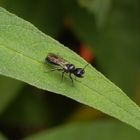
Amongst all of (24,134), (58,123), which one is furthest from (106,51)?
(24,134)

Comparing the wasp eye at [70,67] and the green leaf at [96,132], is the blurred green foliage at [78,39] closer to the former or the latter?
the green leaf at [96,132]

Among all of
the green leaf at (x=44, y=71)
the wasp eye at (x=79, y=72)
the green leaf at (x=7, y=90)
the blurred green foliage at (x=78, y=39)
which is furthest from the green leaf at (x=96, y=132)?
the green leaf at (x=44, y=71)

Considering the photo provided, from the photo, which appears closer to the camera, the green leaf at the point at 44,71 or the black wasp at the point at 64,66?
the green leaf at the point at 44,71

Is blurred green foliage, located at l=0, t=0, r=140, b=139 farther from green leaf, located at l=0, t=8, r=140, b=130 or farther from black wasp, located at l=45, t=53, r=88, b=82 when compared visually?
green leaf, located at l=0, t=8, r=140, b=130

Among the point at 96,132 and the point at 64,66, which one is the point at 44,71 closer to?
the point at 64,66

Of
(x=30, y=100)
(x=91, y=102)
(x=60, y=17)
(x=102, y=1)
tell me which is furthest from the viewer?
(x=30, y=100)

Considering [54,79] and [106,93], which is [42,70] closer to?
[54,79]
